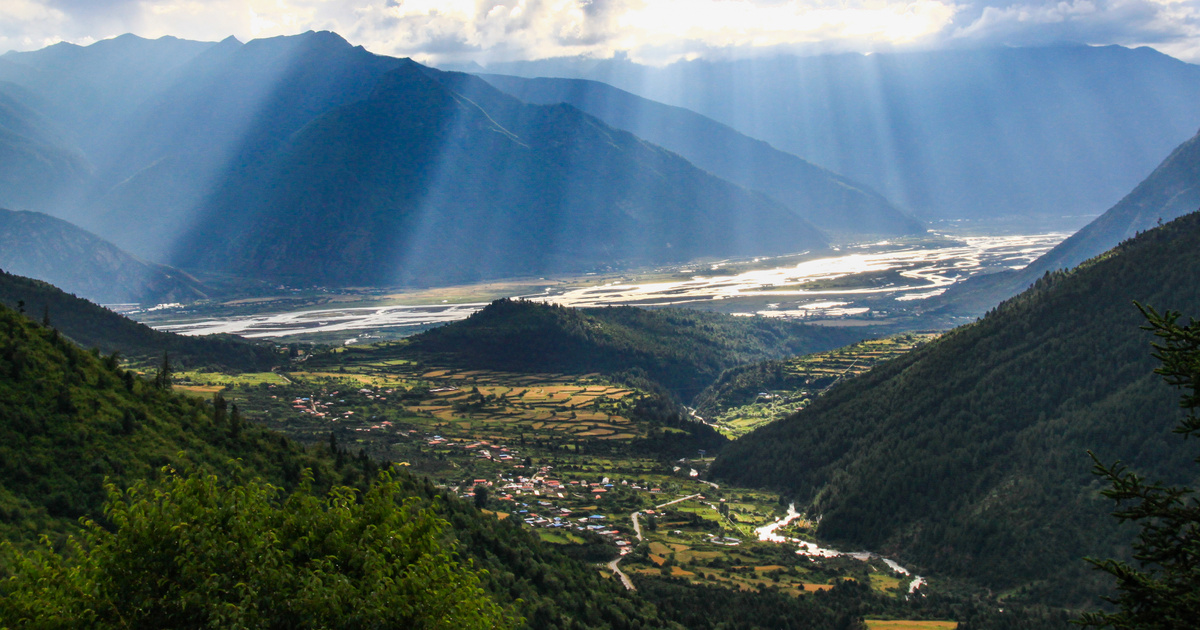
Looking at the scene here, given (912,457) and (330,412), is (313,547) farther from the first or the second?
(330,412)

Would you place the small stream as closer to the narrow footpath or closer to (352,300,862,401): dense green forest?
the narrow footpath

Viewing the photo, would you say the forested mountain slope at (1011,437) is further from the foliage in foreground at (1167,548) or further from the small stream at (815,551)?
the foliage in foreground at (1167,548)

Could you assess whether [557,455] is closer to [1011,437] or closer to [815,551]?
[815,551]

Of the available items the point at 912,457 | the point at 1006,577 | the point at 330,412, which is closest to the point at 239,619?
the point at 1006,577

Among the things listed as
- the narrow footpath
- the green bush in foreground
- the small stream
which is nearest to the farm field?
the narrow footpath

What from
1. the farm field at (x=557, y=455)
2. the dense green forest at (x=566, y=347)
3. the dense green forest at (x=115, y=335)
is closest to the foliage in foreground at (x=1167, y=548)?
the farm field at (x=557, y=455)

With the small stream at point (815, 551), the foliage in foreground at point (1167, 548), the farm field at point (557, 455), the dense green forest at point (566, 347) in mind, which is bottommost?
the small stream at point (815, 551)
